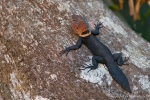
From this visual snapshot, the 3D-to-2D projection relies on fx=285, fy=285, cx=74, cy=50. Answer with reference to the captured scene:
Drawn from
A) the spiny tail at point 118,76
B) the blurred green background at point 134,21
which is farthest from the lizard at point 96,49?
the blurred green background at point 134,21

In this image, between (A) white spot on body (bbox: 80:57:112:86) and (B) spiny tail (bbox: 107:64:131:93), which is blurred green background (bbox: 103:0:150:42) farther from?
(A) white spot on body (bbox: 80:57:112:86)

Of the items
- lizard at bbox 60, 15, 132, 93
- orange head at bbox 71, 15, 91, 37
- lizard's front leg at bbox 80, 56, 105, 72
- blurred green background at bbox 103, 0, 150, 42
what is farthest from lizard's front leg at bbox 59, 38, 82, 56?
blurred green background at bbox 103, 0, 150, 42

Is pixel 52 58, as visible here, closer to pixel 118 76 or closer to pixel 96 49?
pixel 96 49

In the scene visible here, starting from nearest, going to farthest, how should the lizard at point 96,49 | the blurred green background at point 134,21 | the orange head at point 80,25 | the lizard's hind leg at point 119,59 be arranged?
the lizard at point 96,49 < the lizard's hind leg at point 119,59 < the orange head at point 80,25 < the blurred green background at point 134,21

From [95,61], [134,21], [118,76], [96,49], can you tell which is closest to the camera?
[118,76]

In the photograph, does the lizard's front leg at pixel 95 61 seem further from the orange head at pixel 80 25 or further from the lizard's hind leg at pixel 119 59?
the orange head at pixel 80 25

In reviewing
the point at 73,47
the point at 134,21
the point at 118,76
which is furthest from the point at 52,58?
the point at 134,21

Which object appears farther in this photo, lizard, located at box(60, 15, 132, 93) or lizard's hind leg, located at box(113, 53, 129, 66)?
lizard's hind leg, located at box(113, 53, 129, 66)
